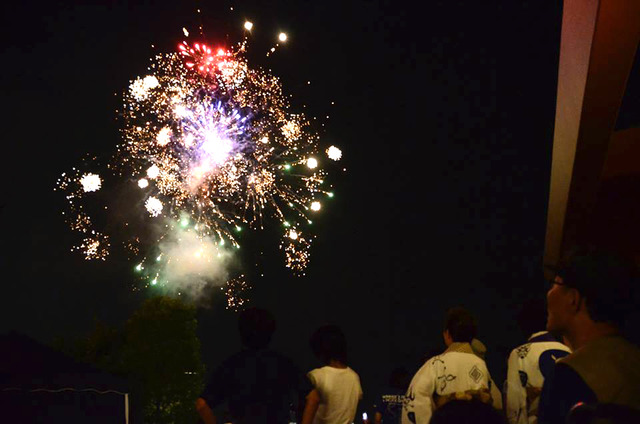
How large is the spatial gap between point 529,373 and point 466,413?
319cm

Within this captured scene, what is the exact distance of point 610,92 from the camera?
438 cm

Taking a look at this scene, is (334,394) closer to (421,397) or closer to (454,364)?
(421,397)

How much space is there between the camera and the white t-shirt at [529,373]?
4.47m

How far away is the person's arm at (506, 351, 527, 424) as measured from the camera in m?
4.52

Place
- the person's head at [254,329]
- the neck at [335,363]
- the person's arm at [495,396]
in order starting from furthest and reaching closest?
the neck at [335,363] → the person's arm at [495,396] → the person's head at [254,329]

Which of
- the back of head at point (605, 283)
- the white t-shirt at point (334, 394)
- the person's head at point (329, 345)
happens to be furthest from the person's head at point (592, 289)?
the person's head at point (329, 345)

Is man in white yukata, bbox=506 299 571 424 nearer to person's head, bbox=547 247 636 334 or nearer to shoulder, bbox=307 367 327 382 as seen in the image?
shoulder, bbox=307 367 327 382

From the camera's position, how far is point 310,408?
4945 millimetres

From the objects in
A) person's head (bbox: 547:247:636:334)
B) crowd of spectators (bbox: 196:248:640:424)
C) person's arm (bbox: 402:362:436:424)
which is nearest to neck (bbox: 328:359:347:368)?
crowd of spectators (bbox: 196:248:640:424)

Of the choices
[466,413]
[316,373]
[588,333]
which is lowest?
[466,413]

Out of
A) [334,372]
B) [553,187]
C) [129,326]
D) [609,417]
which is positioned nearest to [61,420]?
[334,372]

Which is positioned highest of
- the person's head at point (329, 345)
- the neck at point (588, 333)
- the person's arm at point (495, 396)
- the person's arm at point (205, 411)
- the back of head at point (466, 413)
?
the person's head at point (329, 345)

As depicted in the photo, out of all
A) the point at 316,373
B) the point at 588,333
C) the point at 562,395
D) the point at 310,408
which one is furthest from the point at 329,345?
the point at 562,395

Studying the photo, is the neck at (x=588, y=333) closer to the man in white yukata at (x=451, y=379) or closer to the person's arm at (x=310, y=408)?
the man in white yukata at (x=451, y=379)
